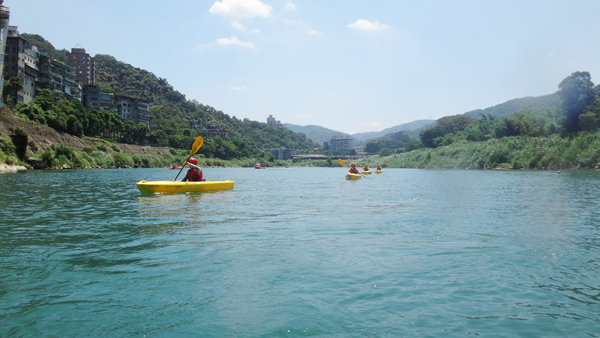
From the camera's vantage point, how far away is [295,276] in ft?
20.5

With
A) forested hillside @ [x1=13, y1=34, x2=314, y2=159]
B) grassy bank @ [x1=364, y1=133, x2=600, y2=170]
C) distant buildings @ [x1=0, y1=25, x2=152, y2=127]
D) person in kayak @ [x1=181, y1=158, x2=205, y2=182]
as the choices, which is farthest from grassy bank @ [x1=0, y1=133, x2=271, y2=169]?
grassy bank @ [x1=364, y1=133, x2=600, y2=170]

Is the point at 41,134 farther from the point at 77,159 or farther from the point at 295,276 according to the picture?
the point at 295,276

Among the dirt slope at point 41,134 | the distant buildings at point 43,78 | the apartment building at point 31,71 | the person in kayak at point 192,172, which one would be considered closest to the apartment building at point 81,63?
the distant buildings at point 43,78

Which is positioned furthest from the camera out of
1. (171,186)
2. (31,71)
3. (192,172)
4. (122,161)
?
(31,71)

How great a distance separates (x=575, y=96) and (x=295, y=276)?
72790 millimetres

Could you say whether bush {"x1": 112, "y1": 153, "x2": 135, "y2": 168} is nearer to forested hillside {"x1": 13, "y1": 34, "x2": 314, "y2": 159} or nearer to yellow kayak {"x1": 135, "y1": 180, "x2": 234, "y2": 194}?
forested hillside {"x1": 13, "y1": 34, "x2": 314, "y2": 159}

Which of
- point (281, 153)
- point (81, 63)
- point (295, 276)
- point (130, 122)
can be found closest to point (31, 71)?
point (130, 122)

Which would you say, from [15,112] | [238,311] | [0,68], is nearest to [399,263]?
[238,311]

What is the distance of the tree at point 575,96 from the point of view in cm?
6166

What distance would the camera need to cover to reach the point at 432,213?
1359 cm

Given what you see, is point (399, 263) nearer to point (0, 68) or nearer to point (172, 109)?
point (0, 68)

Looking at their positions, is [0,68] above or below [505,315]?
above

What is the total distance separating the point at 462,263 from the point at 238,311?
13.7 ft

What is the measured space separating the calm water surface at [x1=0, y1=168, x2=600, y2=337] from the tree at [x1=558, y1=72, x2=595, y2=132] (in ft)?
198
